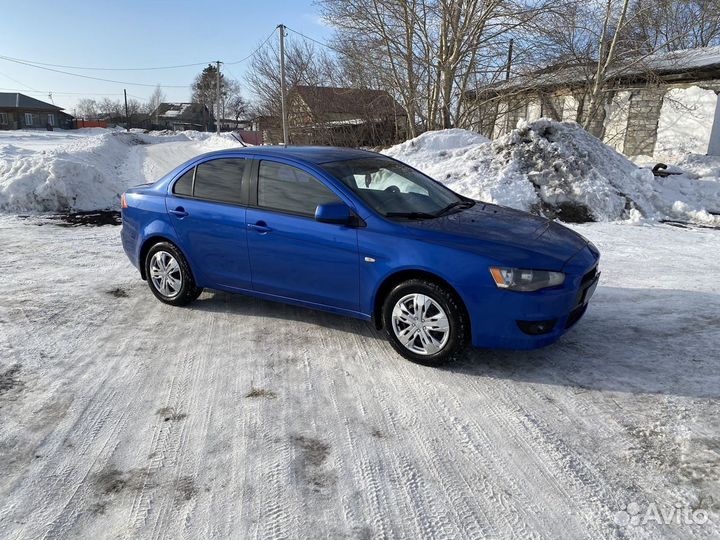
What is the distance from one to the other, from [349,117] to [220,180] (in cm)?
1976

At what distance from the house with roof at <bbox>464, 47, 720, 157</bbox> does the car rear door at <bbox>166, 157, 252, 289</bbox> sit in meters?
16.5

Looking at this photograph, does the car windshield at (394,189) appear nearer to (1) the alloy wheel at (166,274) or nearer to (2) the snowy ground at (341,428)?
(2) the snowy ground at (341,428)

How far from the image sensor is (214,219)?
4.70 m

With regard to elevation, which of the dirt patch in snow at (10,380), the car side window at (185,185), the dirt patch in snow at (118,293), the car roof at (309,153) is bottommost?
the dirt patch in snow at (10,380)

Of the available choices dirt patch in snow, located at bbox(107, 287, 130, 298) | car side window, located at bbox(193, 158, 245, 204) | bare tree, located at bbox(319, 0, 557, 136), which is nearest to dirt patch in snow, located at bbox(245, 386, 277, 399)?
car side window, located at bbox(193, 158, 245, 204)

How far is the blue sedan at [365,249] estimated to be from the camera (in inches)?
141

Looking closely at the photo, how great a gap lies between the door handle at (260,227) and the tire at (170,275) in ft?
3.27

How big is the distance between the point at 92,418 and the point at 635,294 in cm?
511

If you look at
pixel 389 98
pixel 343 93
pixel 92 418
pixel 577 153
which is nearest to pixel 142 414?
pixel 92 418

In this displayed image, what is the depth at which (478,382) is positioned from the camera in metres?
3.64

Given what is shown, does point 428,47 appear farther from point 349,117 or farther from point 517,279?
point 517,279

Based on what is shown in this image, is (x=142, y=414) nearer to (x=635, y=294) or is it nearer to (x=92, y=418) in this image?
(x=92, y=418)

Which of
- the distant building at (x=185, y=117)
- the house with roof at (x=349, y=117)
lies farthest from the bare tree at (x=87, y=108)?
the house with roof at (x=349, y=117)

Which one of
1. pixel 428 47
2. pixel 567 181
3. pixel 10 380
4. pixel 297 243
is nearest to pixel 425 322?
pixel 297 243
